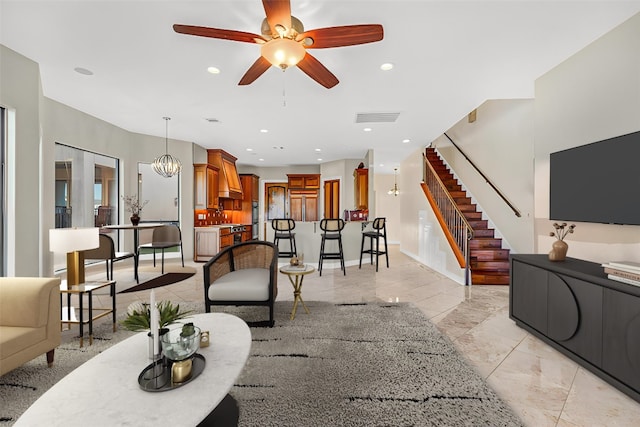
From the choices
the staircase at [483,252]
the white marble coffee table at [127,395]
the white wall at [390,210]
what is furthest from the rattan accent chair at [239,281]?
the white wall at [390,210]

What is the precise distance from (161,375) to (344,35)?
2.29 meters

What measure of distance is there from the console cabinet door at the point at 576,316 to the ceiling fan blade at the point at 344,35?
8.19 feet

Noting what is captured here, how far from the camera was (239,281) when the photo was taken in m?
2.91

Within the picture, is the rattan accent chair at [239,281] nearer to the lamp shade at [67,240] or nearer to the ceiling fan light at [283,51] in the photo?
the lamp shade at [67,240]

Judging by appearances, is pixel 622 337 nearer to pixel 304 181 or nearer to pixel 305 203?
pixel 305 203

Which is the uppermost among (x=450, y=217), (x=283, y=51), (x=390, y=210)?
(x=283, y=51)

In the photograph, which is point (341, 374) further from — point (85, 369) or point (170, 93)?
point (170, 93)

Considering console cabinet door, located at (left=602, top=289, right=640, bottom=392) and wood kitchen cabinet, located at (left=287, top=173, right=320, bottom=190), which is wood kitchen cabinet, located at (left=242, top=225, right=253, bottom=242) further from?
console cabinet door, located at (left=602, top=289, right=640, bottom=392)

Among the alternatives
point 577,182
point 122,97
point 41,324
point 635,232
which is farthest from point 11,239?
point 635,232

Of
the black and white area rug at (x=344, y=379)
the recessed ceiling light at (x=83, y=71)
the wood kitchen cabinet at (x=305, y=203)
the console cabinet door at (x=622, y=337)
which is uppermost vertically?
the recessed ceiling light at (x=83, y=71)

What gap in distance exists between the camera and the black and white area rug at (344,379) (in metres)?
1.65

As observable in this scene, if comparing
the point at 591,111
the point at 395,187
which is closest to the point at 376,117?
the point at 591,111

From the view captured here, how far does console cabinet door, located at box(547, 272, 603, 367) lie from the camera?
211 centimetres

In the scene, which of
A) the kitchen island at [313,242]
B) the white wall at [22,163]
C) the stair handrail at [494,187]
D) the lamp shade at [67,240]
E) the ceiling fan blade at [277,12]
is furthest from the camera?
the kitchen island at [313,242]
